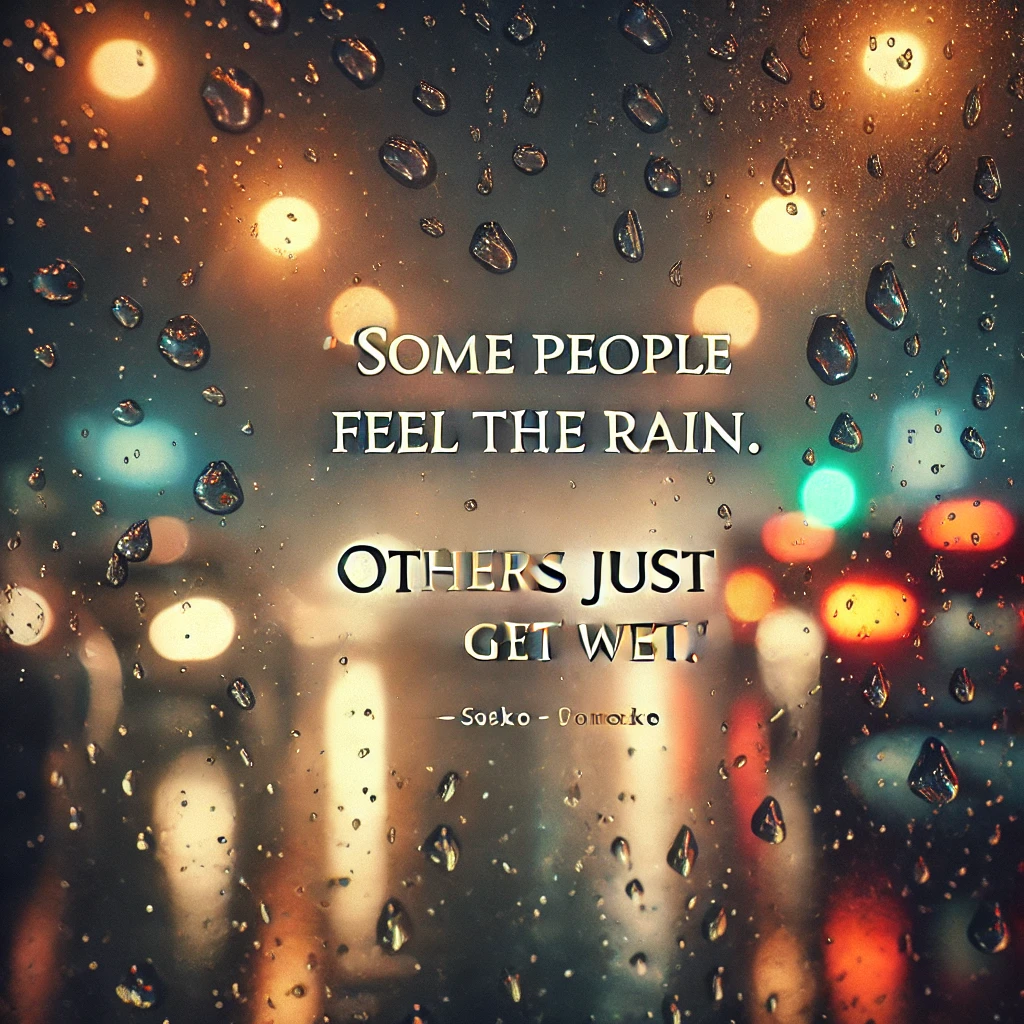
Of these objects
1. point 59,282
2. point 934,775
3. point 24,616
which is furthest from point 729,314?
point 24,616

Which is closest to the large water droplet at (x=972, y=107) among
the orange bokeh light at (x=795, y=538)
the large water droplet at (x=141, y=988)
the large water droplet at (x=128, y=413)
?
the orange bokeh light at (x=795, y=538)

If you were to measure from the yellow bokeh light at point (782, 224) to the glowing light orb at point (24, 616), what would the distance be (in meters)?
1.54

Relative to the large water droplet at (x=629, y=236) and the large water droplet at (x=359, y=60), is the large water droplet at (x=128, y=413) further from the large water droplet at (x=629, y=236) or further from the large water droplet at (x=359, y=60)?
the large water droplet at (x=629, y=236)

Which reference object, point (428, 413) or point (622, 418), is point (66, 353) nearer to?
point (428, 413)

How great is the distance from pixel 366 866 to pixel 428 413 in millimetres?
884

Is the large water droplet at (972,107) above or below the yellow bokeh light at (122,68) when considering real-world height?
below

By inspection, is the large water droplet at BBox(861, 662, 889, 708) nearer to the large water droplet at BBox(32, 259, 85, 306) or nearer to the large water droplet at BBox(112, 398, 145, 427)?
the large water droplet at BBox(112, 398, 145, 427)

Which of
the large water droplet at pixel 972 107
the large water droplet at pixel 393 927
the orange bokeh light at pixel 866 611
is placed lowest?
the large water droplet at pixel 393 927

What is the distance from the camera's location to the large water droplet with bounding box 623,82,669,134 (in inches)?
68.1

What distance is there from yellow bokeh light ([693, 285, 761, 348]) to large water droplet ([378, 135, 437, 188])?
578mm

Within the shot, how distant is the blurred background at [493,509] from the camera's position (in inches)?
67.3

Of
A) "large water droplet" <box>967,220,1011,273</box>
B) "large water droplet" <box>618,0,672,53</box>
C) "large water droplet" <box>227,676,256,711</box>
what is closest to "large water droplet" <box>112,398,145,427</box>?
"large water droplet" <box>227,676,256,711</box>

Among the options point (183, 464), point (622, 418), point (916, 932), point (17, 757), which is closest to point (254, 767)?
point (17, 757)

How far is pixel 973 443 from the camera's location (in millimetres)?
1746
